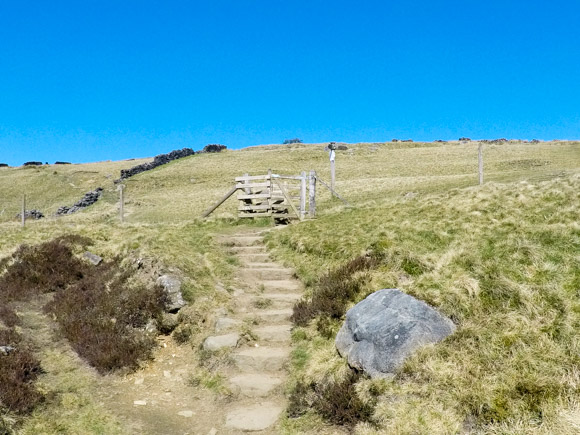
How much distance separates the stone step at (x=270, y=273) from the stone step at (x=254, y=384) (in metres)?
5.01

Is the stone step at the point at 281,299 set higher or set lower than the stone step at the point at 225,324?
higher

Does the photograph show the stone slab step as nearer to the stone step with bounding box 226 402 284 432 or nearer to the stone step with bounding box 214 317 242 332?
the stone step with bounding box 214 317 242 332

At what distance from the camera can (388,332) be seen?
8.15 m

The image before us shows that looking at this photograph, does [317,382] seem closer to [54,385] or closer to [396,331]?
[396,331]

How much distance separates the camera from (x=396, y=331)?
26.6 feet

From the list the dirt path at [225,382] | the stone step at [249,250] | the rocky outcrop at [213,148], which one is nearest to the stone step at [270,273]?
the dirt path at [225,382]

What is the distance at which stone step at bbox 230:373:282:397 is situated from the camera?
848 cm

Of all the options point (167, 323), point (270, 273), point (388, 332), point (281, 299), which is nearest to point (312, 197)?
point (270, 273)

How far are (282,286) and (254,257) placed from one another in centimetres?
312

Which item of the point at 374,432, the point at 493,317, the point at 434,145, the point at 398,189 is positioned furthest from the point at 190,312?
the point at 434,145

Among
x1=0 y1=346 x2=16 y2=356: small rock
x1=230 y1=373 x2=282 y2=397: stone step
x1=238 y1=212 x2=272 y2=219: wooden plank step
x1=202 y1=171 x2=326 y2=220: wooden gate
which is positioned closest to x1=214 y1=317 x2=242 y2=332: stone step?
x1=230 y1=373 x2=282 y2=397: stone step

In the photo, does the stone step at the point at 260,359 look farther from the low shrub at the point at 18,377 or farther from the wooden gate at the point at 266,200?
the wooden gate at the point at 266,200

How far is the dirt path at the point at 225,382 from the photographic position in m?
7.74

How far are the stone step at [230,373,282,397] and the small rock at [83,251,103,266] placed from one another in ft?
30.7
